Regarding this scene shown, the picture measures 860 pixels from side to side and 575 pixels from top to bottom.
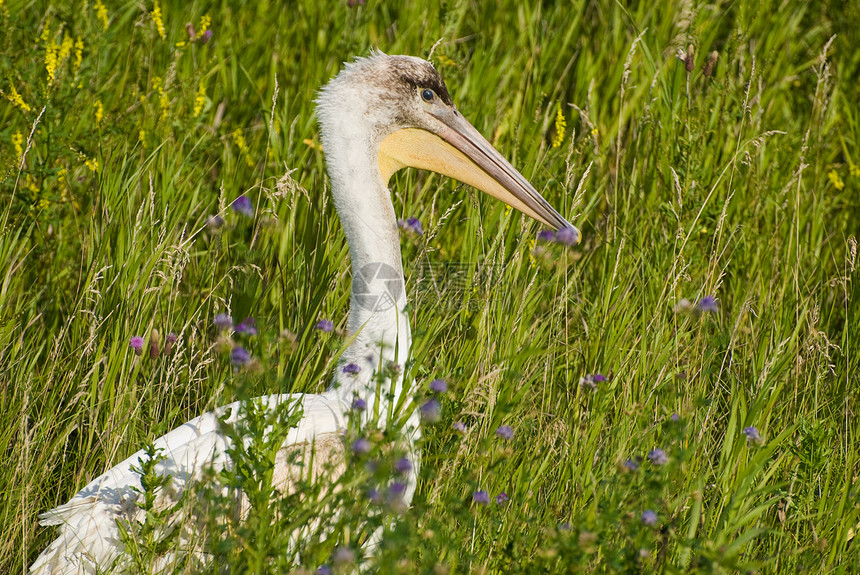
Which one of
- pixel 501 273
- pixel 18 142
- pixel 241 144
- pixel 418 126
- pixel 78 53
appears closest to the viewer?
pixel 501 273

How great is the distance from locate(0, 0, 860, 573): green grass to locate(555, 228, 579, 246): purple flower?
0.04m

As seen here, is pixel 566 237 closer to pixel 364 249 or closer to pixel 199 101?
pixel 364 249

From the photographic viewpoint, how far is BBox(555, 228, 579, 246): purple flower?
3121 millimetres

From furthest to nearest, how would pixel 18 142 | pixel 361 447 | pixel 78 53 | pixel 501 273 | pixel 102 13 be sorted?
pixel 102 13 < pixel 78 53 < pixel 18 142 < pixel 501 273 < pixel 361 447

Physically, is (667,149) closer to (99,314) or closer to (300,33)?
(300,33)

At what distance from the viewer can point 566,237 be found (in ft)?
10.3

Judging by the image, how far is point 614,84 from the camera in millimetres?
5023

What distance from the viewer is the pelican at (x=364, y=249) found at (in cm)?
270

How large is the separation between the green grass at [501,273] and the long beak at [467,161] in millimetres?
119

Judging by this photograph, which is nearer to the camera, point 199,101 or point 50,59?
point 50,59

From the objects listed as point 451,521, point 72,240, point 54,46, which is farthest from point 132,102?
point 451,521

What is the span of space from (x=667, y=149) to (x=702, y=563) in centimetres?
266

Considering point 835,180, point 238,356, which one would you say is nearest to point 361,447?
point 238,356

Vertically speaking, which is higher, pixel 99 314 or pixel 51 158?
pixel 51 158
